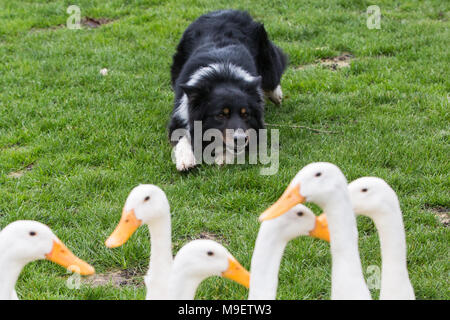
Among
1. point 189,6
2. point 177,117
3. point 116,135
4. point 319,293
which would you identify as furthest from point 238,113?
point 189,6

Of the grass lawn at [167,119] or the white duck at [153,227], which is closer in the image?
the white duck at [153,227]

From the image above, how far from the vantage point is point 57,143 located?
540cm

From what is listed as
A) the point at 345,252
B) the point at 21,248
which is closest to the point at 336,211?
the point at 345,252

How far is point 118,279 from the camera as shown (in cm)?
360

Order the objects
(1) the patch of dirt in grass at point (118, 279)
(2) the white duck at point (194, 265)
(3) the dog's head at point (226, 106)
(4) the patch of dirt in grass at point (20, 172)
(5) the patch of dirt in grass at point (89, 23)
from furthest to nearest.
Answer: (5) the patch of dirt in grass at point (89, 23)
(3) the dog's head at point (226, 106)
(4) the patch of dirt in grass at point (20, 172)
(1) the patch of dirt in grass at point (118, 279)
(2) the white duck at point (194, 265)

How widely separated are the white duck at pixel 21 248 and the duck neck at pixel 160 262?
38 cm

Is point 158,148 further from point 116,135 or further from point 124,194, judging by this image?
point 124,194

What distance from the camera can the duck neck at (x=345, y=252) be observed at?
2432 millimetres

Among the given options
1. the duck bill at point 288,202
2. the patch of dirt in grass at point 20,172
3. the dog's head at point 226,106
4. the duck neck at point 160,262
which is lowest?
the patch of dirt in grass at point 20,172

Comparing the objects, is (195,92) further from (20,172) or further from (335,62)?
(335,62)

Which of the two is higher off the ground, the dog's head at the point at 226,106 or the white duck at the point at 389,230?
the white duck at the point at 389,230

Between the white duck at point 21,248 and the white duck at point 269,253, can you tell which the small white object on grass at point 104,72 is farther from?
the white duck at point 269,253

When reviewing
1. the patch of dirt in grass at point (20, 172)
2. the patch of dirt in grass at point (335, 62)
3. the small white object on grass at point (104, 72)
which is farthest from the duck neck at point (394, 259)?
the small white object on grass at point (104, 72)

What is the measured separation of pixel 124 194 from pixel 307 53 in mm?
3719
